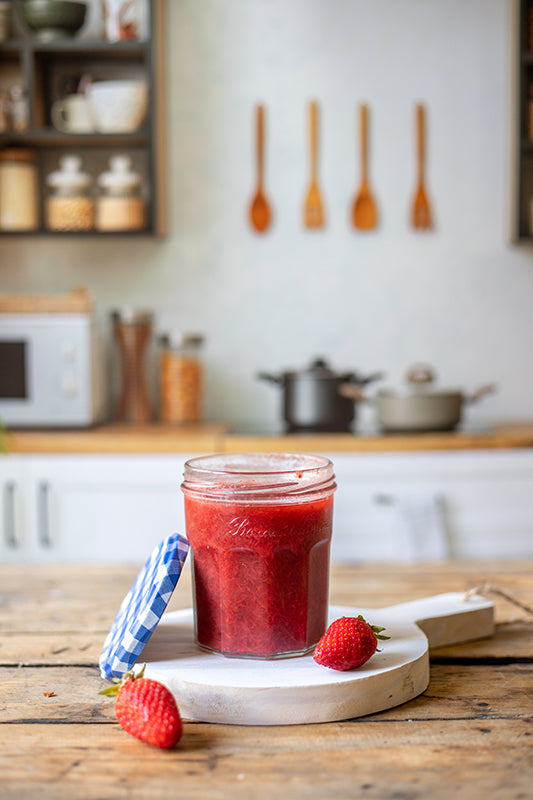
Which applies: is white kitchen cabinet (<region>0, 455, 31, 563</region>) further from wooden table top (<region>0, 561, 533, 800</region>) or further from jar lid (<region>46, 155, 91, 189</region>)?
wooden table top (<region>0, 561, 533, 800</region>)

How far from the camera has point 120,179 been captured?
108 inches

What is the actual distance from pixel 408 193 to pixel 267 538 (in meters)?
2.49

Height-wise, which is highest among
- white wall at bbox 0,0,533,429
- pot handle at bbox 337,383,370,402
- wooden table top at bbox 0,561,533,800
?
white wall at bbox 0,0,533,429

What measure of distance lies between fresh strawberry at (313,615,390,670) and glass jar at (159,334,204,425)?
6.91 ft

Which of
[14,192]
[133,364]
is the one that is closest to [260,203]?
[133,364]

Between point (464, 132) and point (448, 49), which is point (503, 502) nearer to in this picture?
point (464, 132)

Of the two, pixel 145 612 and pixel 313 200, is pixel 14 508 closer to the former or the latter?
pixel 313 200

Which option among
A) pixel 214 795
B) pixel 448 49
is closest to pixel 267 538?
pixel 214 795

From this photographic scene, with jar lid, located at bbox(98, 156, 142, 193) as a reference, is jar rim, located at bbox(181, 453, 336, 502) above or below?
below

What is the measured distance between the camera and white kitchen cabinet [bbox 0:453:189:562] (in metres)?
2.40

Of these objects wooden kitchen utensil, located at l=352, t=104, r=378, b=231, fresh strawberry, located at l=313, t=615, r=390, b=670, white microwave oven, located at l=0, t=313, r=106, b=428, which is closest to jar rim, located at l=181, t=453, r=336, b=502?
fresh strawberry, located at l=313, t=615, r=390, b=670

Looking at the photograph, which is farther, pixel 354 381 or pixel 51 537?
pixel 354 381

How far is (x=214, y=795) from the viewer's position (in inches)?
21.3

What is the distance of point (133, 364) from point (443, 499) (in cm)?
110
